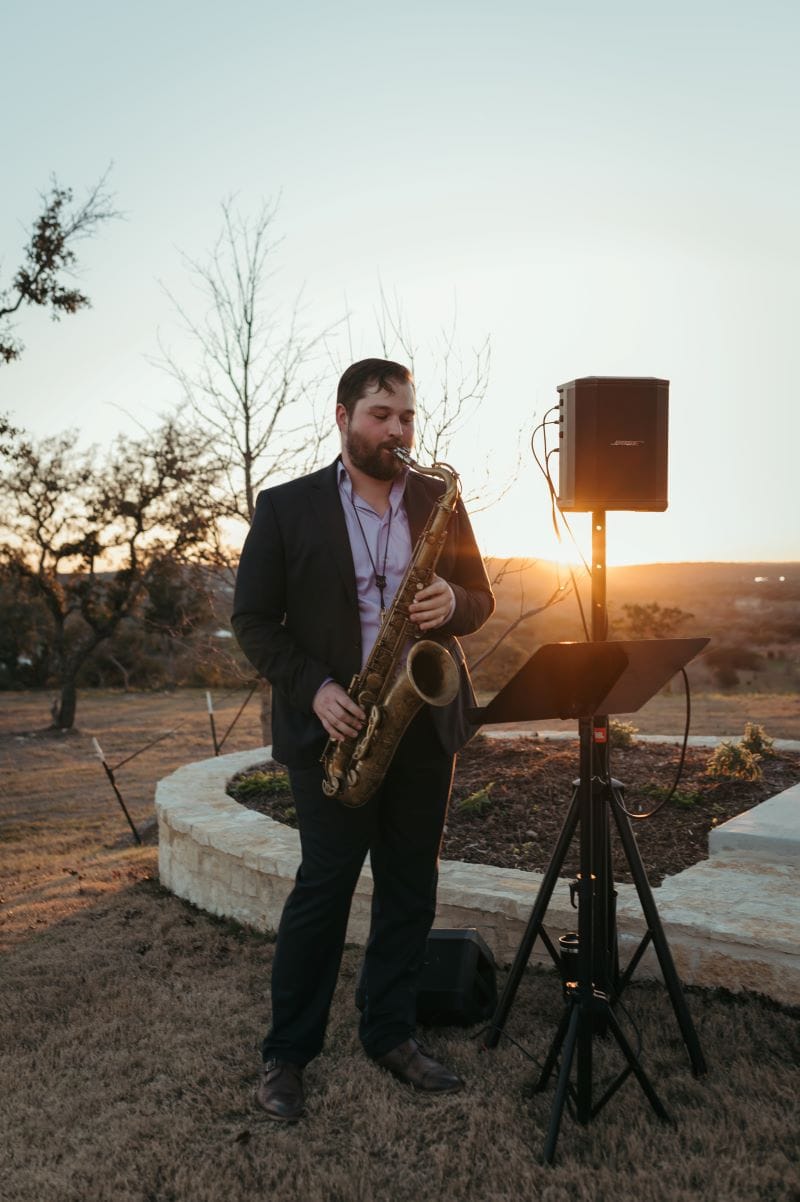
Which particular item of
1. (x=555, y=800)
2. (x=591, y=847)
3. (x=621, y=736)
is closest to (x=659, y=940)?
(x=591, y=847)

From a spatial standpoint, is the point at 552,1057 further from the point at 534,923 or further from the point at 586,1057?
the point at 534,923

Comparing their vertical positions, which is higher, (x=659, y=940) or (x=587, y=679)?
(x=587, y=679)

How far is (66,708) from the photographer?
21828 millimetres

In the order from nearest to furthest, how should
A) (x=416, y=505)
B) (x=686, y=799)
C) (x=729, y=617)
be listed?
1. (x=416, y=505)
2. (x=686, y=799)
3. (x=729, y=617)

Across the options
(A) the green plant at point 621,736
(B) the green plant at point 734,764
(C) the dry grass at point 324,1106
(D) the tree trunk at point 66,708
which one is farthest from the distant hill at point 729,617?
(C) the dry grass at point 324,1106

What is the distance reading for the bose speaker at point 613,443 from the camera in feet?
11.4

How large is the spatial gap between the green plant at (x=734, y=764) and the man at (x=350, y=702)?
3.29 meters

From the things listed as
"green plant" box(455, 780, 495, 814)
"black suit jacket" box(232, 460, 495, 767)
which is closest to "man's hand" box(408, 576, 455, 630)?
"black suit jacket" box(232, 460, 495, 767)

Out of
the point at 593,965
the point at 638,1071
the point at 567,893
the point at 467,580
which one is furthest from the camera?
the point at 567,893

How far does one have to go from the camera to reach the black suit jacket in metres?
3.24

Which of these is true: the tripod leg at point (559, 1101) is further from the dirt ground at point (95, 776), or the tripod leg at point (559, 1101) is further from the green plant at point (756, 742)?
→ the green plant at point (756, 742)

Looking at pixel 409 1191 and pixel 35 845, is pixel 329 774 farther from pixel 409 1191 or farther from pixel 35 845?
pixel 35 845

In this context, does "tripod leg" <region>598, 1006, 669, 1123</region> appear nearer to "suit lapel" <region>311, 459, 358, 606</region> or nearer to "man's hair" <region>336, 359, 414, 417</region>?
"suit lapel" <region>311, 459, 358, 606</region>

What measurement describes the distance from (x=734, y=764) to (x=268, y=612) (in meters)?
3.92
